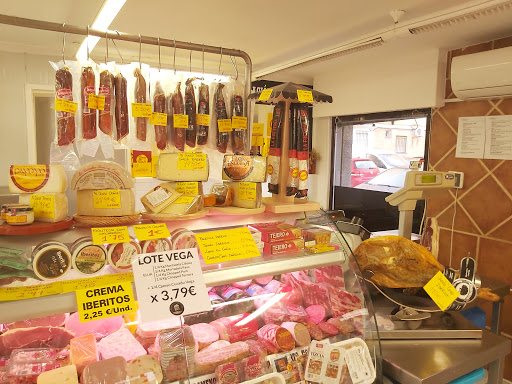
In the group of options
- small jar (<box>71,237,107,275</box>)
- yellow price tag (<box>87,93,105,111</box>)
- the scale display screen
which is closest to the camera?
small jar (<box>71,237,107,275</box>)

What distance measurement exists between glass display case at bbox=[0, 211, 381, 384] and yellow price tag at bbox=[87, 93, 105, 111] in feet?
2.40

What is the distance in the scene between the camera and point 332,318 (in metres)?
1.67

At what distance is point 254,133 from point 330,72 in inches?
141

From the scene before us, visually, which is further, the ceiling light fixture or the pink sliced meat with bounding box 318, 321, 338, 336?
the ceiling light fixture

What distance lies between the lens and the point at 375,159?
5184mm

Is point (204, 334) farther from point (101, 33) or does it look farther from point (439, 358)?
point (101, 33)

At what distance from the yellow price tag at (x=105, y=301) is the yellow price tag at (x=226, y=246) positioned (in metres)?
0.29

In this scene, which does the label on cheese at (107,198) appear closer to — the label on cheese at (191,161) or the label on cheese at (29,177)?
the label on cheese at (29,177)

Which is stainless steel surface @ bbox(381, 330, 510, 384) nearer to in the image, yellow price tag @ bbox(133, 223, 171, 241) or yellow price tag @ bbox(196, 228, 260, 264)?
yellow price tag @ bbox(196, 228, 260, 264)

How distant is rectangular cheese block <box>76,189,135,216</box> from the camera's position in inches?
54.3

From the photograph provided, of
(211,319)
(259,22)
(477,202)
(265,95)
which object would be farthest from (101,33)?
(477,202)

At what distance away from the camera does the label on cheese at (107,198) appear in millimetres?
1379

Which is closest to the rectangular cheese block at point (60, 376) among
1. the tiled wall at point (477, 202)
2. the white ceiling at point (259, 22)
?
the white ceiling at point (259, 22)

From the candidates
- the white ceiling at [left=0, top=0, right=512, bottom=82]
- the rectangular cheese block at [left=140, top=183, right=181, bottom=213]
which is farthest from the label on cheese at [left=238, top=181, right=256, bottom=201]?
the white ceiling at [left=0, top=0, right=512, bottom=82]
